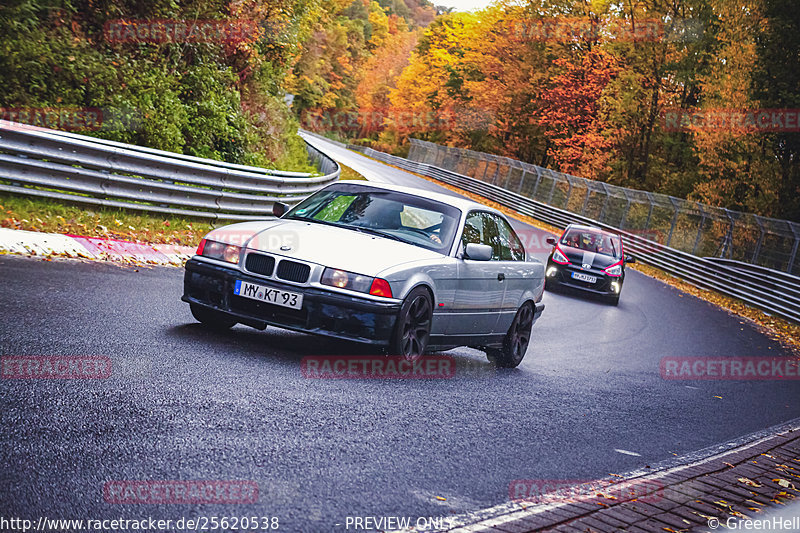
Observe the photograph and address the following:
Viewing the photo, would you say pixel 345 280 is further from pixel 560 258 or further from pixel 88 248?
pixel 560 258

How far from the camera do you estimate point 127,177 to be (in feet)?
43.0

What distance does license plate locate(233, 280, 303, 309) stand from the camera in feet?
22.2

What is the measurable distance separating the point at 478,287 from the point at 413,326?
123 cm

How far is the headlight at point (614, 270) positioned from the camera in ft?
64.3

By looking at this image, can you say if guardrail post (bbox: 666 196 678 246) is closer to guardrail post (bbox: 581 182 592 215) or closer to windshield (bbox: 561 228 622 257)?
guardrail post (bbox: 581 182 592 215)

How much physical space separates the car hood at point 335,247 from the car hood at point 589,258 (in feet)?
41.0

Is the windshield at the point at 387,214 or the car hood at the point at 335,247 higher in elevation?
the windshield at the point at 387,214

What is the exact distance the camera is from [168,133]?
52.8ft

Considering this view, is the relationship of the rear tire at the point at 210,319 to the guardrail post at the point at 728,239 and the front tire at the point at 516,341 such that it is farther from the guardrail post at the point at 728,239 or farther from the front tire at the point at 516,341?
the guardrail post at the point at 728,239

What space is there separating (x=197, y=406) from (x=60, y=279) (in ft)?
13.6

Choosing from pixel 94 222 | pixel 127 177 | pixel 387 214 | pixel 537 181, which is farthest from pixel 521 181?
pixel 387 214

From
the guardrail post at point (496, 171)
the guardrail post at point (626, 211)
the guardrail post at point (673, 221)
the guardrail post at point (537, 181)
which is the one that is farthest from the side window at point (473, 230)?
the guardrail post at point (496, 171)

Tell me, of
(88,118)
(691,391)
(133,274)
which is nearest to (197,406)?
(133,274)

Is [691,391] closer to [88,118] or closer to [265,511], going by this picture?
[265,511]
